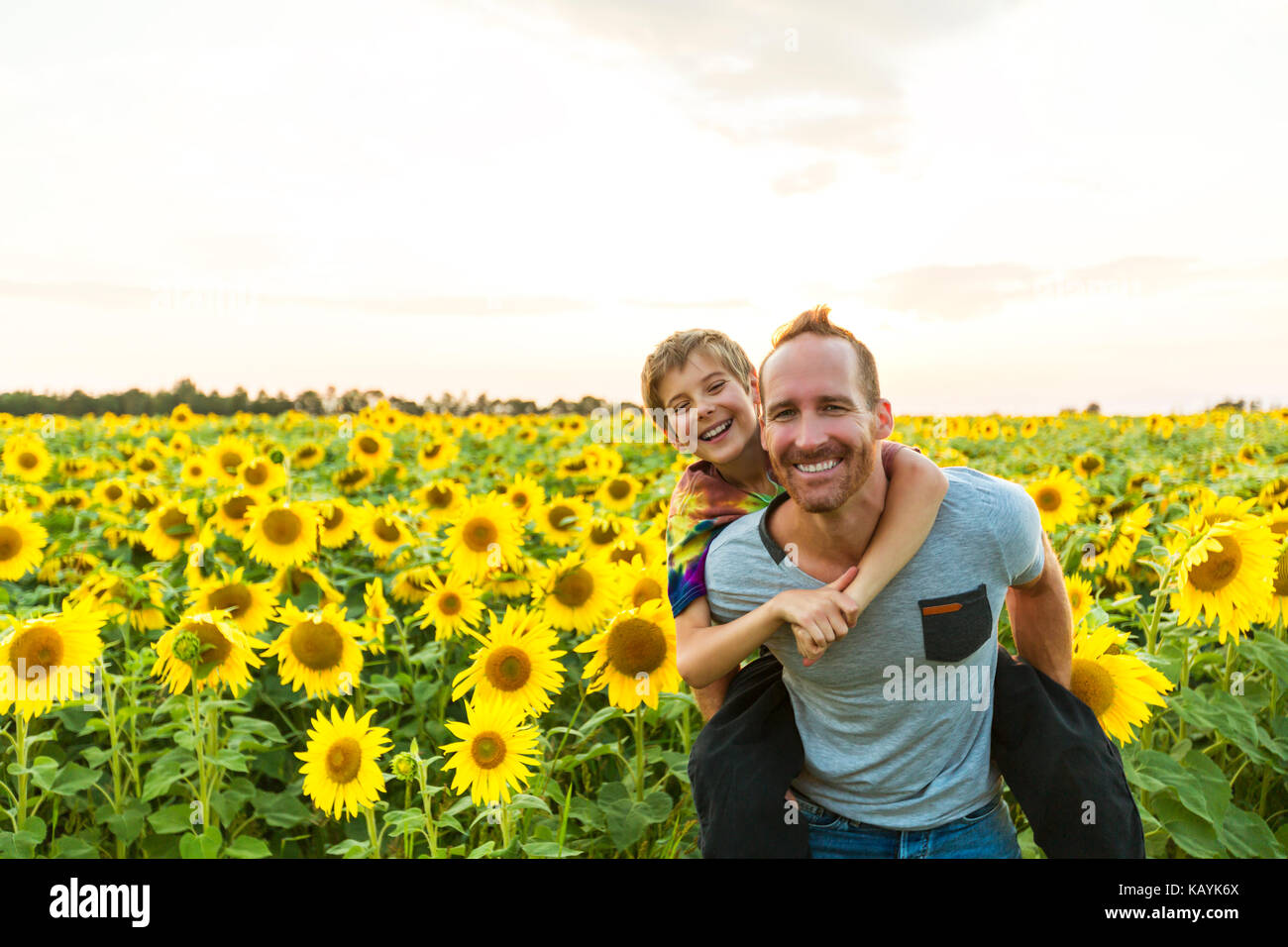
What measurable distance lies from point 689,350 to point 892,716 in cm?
163

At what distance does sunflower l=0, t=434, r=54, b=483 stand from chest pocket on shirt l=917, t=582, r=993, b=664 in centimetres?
963

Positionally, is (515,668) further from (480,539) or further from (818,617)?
(818,617)

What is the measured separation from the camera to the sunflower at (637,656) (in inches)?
146

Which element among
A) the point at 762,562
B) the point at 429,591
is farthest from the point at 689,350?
the point at 429,591

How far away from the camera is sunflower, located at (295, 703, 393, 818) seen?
3.37 m

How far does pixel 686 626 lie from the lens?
3.00 metres

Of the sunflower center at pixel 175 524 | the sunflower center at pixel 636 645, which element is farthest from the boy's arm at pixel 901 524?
the sunflower center at pixel 175 524

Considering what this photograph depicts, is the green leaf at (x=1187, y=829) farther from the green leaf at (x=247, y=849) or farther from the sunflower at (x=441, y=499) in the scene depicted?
the sunflower at (x=441, y=499)

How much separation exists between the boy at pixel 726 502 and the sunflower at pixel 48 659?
7.96 ft

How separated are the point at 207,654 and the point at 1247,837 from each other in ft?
13.5

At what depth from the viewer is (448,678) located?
15.7ft

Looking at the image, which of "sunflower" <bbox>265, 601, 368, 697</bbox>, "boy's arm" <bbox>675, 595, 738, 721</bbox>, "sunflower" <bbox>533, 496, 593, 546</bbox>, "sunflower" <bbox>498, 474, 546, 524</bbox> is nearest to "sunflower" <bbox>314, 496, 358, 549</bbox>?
"sunflower" <bbox>498, 474, 546, 524</bbox>

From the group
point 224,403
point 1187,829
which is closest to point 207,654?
point 1187,829

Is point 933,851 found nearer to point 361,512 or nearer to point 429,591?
point 429,591
